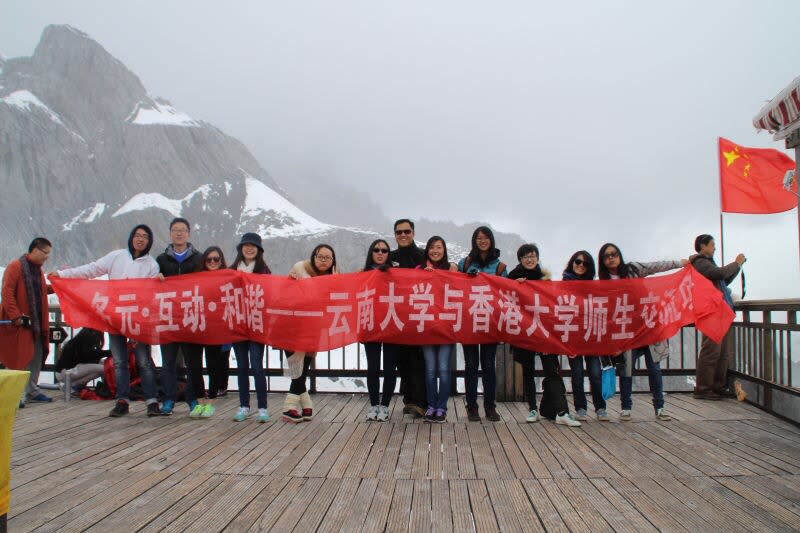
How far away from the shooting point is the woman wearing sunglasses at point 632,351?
518 cm

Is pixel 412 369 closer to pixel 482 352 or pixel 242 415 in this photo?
pixel 482 352

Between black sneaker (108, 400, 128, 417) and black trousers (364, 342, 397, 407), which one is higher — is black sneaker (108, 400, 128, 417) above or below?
below

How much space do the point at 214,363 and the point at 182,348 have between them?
0.59m

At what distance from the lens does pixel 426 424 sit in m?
4.98

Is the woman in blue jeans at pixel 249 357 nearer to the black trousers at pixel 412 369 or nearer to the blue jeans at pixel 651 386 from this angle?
the black trousers at pixel 412 369

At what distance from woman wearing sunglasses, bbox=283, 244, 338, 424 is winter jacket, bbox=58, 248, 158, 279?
1.64 meters

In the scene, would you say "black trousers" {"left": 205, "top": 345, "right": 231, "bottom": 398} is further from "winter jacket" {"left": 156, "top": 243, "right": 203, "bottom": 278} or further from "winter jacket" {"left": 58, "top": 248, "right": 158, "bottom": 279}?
"winter jacket" {"left": 58, "top": 248, "right": 158, "bottom": 279}

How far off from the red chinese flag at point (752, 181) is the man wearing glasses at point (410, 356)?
14.6 ft

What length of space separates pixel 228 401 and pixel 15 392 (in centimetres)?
459

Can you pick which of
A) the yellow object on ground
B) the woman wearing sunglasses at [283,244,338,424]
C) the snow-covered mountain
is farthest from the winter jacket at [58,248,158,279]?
the snow-covered mountain

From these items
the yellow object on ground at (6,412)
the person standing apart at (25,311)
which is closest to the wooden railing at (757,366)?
the person standing apart at (25,311)

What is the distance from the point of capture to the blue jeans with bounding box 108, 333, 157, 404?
5508 millimetres

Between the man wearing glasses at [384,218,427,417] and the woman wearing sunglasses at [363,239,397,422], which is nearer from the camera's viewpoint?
the woman wearing sunglasses at [363,239,397,422]

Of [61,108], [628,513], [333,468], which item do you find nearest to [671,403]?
[628,513]
